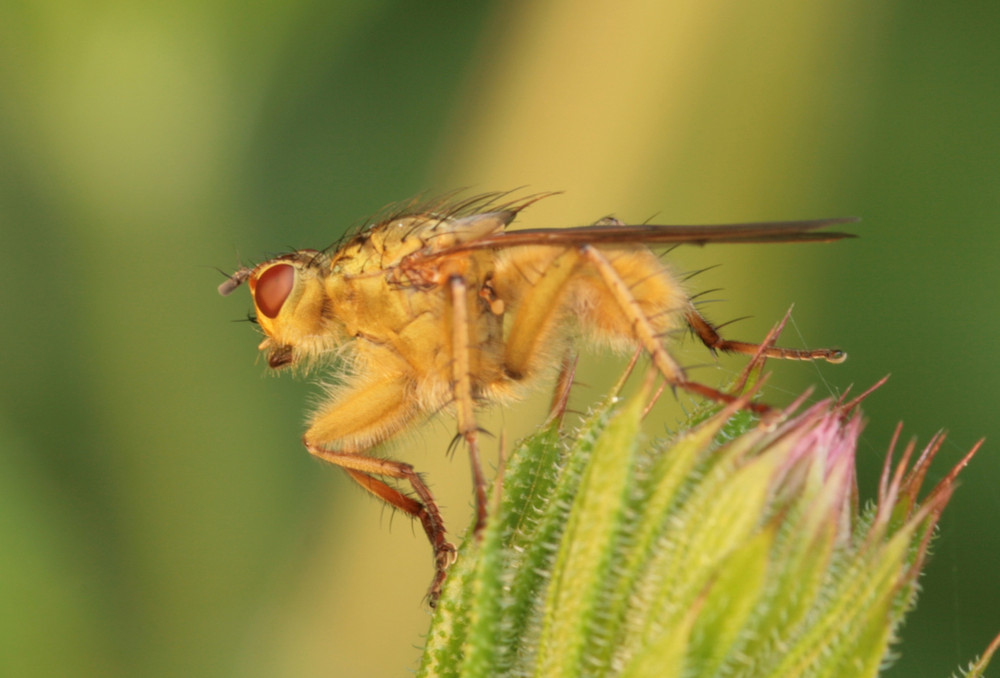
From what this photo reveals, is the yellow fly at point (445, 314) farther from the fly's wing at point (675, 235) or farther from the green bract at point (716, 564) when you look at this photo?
the green bract at point (716, 564)

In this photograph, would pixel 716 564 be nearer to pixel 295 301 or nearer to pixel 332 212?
pixel 295 301

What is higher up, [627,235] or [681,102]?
[681,102]

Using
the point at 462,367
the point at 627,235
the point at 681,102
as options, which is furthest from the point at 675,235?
the point at 681,102

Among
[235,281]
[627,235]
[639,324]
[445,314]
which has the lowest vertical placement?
[235,281]

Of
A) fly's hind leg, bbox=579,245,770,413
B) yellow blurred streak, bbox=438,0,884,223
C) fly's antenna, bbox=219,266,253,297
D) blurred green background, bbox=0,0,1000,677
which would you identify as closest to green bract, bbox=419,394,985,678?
fly's hind leg, bbox=579,245,770,413

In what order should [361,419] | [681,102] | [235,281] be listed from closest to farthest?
1. [361,419]
2. [235,281]
3. [681,102]

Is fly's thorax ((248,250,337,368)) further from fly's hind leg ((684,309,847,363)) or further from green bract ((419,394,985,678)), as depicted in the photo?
green bract ((419,394,985,678))

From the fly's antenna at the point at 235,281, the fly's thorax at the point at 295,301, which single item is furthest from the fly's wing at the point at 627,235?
the fly's antenna at the point at 235,281

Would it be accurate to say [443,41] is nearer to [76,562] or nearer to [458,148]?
[458,148]
